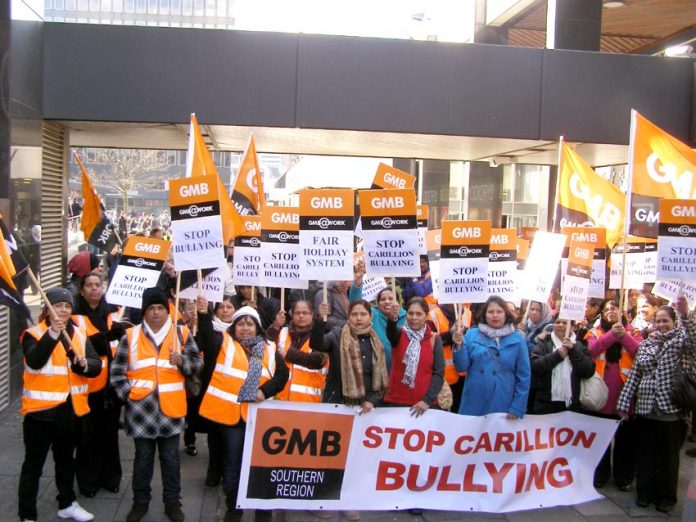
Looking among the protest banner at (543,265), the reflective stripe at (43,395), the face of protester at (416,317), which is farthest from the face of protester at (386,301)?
the reflective stripe at (43,395)

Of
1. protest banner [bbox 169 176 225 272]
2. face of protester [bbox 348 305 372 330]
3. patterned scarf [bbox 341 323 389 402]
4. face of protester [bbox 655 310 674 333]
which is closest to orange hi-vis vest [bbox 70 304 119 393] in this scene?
protest banner [bbox 169 176 225 272]

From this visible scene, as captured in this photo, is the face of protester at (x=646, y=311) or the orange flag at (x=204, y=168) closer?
the orange flag at (x=204, y=168)

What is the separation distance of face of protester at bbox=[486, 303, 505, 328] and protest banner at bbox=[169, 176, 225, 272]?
7.51 feet

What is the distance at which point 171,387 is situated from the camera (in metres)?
5.76

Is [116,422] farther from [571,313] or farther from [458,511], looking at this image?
[571,313]

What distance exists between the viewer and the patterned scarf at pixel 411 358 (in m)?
6.21

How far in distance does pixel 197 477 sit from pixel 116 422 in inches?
39.3

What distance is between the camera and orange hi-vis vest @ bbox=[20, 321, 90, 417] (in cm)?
554

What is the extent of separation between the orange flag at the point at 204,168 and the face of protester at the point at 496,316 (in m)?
2.52

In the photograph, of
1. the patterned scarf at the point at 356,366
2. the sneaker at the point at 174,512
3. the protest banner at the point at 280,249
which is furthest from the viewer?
the protest banner at the point at 280,249

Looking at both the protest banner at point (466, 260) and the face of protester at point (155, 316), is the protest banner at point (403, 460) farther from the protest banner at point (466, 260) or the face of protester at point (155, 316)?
the protest banner at point (466, 260)

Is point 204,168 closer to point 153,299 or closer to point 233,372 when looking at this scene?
point 153,299

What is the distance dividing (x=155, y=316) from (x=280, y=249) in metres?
1.77

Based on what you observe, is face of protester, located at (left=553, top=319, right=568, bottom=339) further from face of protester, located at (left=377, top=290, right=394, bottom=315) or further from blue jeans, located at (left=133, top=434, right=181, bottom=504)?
blue jeans, located at (left=133, top=434, right=181, bottom=504)
